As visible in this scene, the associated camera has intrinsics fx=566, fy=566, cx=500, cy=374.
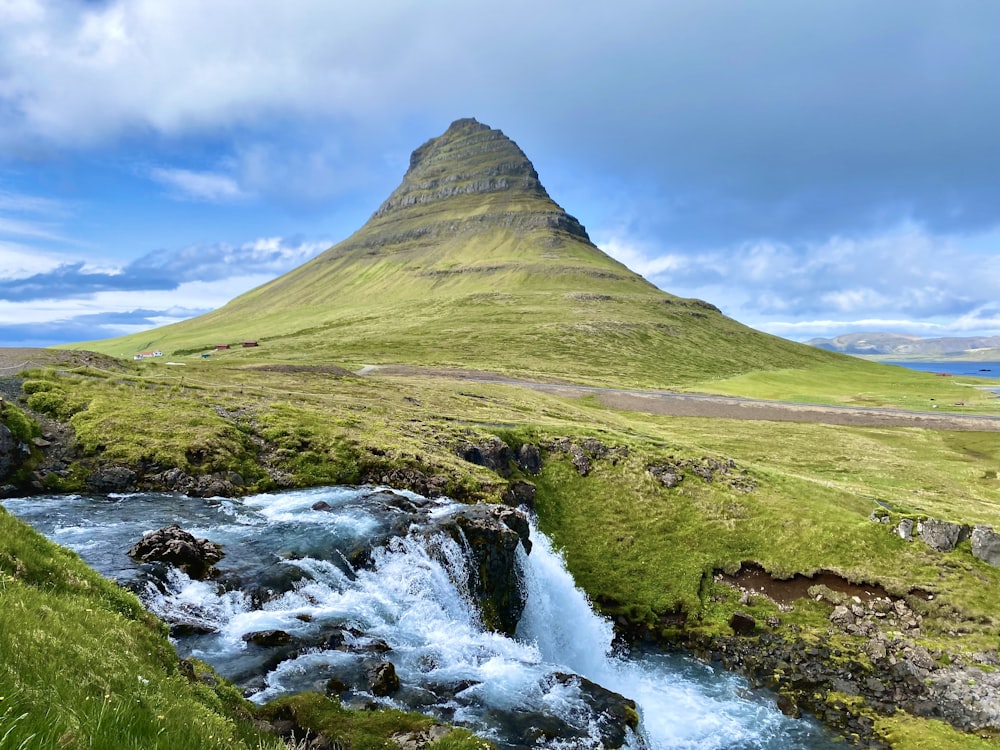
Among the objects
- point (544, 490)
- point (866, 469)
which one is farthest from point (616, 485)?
point (866, 469)

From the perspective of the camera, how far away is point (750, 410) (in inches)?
4783

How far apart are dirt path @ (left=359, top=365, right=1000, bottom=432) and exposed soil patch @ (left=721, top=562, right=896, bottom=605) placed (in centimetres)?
7101

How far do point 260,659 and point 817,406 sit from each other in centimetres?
13948

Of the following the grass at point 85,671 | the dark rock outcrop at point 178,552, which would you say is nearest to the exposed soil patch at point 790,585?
the dark rock outcrop at point 178,552

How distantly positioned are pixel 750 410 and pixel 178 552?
118 metres

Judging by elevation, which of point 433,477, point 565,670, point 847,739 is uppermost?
point 433,477

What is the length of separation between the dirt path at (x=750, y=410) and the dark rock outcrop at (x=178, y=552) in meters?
97.5

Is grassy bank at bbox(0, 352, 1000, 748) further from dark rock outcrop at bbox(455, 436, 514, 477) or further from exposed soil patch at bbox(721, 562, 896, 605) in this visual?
dark rock outcrop at bbox(455, 436, 514, 477)

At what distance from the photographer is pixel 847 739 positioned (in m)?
27.7

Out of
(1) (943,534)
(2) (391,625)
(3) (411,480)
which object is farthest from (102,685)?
(1) (943,534)

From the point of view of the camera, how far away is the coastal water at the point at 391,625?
20.1 m

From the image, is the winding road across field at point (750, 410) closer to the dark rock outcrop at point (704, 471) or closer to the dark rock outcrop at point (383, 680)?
the dark rock outcrop at point (704, 471)

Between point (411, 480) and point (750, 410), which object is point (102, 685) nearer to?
point (411, 480)

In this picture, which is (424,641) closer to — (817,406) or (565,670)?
(565,670)
